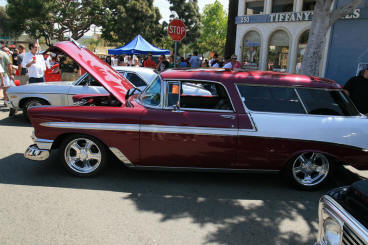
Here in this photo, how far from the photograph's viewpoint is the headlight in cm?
178

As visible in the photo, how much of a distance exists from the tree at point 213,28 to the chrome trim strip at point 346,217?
170 feet

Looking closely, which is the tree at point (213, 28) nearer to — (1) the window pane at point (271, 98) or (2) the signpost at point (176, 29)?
(2) the signpost at point (176, 29)

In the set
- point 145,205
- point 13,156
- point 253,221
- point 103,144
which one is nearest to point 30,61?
point 13,156

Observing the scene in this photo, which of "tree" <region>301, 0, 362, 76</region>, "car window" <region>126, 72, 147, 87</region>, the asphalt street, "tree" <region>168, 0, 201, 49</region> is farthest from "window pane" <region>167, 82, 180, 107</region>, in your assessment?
"tree" <region>168, 0, 201, 49</region>

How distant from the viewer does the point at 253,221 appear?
3334 millimetres

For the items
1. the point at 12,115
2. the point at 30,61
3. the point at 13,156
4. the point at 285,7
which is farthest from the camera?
the point at 285,7

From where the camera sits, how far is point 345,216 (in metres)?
1.72

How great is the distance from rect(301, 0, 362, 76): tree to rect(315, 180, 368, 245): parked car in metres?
6.55

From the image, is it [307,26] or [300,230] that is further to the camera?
[307,26]

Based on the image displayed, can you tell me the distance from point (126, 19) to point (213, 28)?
851 inches


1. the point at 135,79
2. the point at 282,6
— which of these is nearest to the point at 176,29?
the point at 135,79

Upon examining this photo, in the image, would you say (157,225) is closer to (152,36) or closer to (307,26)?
(307,26)

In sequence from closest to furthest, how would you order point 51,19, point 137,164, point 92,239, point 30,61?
point 92,239 < point 137,164 < point 30,61 < point 51,19

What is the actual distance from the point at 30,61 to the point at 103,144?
6019 millimetres
